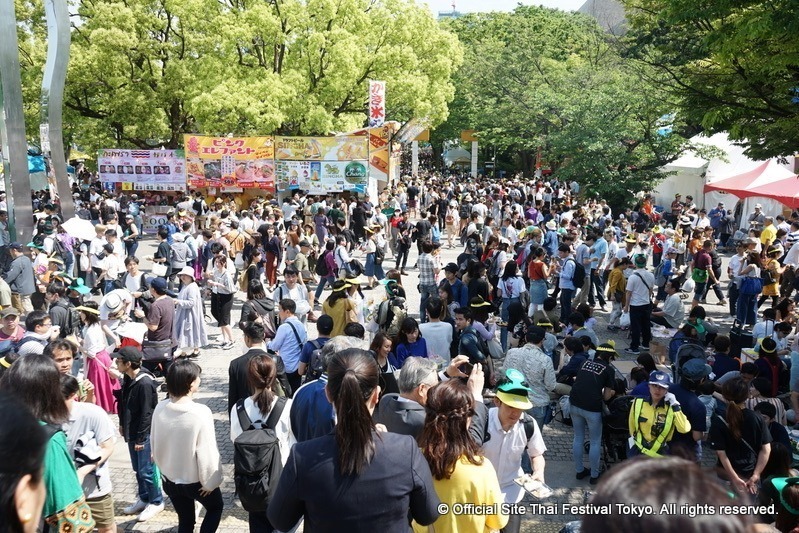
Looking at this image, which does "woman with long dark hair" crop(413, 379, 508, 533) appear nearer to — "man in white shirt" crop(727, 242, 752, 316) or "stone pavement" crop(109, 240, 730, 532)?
"stone pavement" crop(109, 240, 730, 532)

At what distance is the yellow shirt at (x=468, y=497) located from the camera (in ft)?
10.8

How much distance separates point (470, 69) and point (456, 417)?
3529 cm

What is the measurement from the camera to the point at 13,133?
15211mm

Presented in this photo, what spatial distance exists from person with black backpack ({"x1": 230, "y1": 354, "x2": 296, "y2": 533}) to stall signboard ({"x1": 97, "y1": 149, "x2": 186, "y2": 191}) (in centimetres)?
2045

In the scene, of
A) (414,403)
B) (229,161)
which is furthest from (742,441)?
(229,161)

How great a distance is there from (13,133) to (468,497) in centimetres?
1564

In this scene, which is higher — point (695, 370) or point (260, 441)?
point (260, 441)

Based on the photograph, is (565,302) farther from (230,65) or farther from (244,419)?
(230,65)

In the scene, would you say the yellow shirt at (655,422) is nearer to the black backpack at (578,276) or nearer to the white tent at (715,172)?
the black backpack at (578,276)

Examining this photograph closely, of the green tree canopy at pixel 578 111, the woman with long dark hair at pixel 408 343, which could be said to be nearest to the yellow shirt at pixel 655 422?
the woman with long dark hair at pixel 408 343

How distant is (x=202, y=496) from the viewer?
448 cm

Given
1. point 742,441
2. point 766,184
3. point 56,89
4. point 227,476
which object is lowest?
point 227,476

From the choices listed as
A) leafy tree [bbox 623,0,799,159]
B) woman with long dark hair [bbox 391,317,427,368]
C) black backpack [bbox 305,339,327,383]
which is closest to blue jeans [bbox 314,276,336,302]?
woman with long dark hair [bbox 391,317,427,368]

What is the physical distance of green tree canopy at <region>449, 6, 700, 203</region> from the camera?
22.2 m
